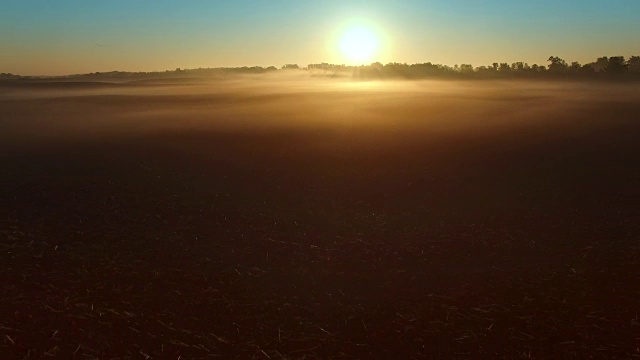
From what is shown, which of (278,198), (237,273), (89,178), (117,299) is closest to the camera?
(117,299)

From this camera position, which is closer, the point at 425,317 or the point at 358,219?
the point at 425,317

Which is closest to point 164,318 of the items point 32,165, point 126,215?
point 126,215

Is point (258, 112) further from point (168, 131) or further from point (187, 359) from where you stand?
point (187, 359)

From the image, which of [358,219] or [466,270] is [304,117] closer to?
[358,219]

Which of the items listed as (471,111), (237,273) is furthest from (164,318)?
(471,111)

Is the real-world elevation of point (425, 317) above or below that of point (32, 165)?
below

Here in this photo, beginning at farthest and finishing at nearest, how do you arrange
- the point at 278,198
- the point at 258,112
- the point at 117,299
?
1. the point at 258,112
2. the point at 278,198
3. the point at 117,299
